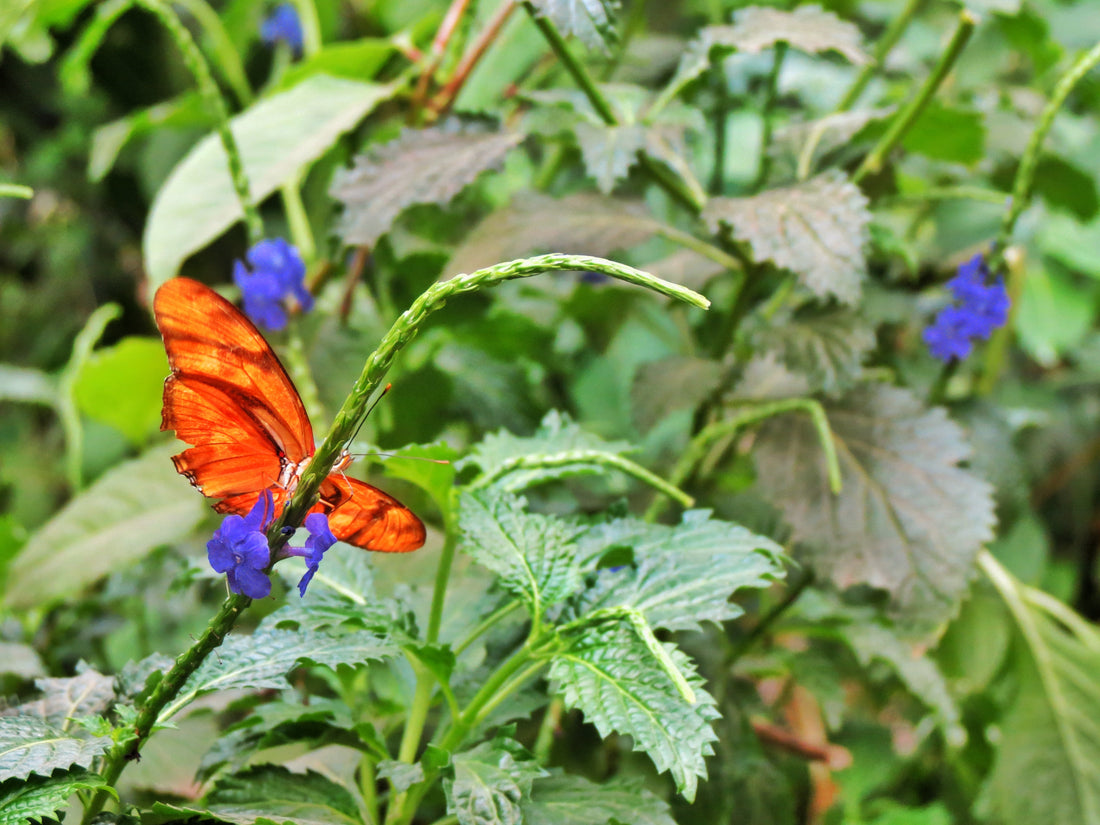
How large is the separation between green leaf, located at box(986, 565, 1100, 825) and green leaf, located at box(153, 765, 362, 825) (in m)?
0.76

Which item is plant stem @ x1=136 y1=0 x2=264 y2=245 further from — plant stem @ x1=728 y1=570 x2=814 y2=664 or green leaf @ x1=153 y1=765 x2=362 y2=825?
plant stem @ x1=728 y1=570 x2=814 y2=664

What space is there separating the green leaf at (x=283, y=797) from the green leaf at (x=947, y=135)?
751mm

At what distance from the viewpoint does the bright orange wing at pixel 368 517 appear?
0.42m

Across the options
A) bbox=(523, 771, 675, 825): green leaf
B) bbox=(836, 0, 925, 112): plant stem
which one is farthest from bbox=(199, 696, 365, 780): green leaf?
bbox=(836, 0, 925, 112): plant stem

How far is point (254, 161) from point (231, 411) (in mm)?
565

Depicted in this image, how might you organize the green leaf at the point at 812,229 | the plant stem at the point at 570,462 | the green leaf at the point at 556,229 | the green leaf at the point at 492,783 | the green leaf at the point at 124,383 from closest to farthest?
the green leaf at the point at 492,783
the plant stem at the point at 570,462
the green leaf at the point at 812,229
the green leaf at the point at 556,229
the green leaf at the point at 124,383

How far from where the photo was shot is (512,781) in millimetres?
471

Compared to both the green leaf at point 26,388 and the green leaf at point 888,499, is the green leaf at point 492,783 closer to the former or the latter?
the green leaf at point 888,499

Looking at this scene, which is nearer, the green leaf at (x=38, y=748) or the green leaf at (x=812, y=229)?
the green leaf at (x=38, y=748)

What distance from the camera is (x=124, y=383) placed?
1127mm

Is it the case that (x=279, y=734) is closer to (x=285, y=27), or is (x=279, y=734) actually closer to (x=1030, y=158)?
(x=1030, y=158)

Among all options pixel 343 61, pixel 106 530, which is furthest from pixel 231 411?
pixel 343 61

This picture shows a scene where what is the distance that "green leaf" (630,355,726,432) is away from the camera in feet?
2.63

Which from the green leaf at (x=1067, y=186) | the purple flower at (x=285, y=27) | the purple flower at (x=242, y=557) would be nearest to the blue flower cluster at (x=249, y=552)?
the purple flower at (x=242, y=557)
